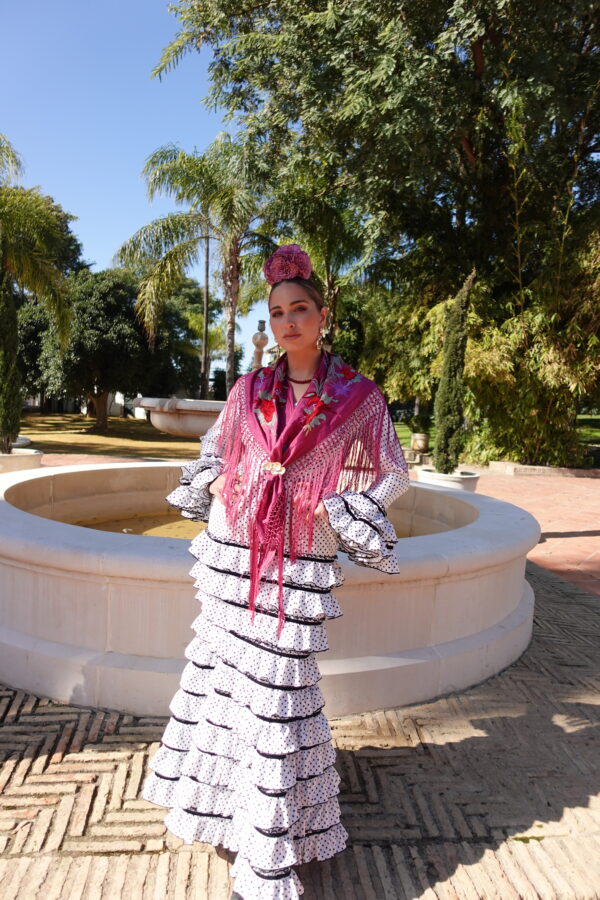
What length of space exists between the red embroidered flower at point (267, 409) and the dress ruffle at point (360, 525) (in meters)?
0.32

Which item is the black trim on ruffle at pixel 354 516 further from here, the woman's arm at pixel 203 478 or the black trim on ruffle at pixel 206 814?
the black trim on ruffle at pixel 206 814

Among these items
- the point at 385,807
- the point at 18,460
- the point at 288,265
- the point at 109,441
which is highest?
the point at 288,265

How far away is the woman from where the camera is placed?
1770 millimetres

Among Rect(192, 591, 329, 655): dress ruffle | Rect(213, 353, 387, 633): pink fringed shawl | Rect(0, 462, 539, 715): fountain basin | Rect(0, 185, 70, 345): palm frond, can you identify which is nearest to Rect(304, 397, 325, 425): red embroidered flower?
Rect(213, 353, 387, 633): pink fringed shawl

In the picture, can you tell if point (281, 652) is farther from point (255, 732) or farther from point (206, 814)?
point (206, 814)

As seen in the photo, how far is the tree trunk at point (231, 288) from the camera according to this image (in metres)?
14.7

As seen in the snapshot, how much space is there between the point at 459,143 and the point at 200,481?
14408mm

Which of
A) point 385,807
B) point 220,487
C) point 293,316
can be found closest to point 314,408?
point 293,316

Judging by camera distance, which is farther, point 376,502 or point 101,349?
point 101,349

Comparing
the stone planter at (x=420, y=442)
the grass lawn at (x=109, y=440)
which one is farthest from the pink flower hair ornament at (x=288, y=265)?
the stone planter at (x=420, y=442)

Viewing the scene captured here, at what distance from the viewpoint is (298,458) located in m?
1.84

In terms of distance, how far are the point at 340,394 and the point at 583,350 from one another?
43.0ft

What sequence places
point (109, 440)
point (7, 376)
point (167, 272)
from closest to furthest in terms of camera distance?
point (7, 376)
point (167, 272)
point (109, 440)

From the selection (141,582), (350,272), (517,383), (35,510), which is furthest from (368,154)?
(141,582)
